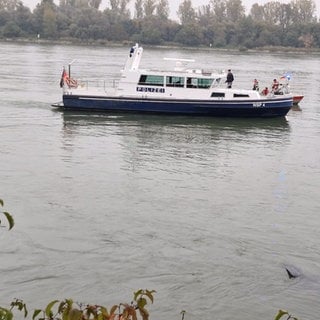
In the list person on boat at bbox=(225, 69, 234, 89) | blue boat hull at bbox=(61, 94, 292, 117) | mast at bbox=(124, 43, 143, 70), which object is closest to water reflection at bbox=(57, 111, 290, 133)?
blue boat hull at bbox=(61, 94, 292, 117)

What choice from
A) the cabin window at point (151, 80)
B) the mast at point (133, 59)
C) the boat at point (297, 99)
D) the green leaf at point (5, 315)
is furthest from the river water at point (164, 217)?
the boat at point (297, 99)

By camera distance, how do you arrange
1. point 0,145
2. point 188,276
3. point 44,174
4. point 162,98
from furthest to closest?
point 162,98, point 0,145, point 44,174, point 188,276

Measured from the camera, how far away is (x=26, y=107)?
37219mm

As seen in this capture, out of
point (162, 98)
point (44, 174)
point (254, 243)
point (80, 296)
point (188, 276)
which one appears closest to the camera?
point (80, 296)

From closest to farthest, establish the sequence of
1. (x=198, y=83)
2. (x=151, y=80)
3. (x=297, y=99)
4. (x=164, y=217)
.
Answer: (x=164, y=217) < (x=198, y=83) < (x=151, y=80) < (x=297, y=99)

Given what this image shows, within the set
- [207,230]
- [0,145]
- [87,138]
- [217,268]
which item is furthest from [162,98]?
[217,268]

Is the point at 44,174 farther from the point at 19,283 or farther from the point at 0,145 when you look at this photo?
the point at 19,283

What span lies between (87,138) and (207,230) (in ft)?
45.6

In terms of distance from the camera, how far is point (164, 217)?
56.5 ft

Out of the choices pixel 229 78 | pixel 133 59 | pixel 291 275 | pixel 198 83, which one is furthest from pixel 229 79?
pixel 291 275

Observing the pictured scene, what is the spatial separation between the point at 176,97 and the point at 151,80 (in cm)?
174

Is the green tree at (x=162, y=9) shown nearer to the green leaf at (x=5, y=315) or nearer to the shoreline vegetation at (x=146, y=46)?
the shoreline vegetation at (x=146, y=46)

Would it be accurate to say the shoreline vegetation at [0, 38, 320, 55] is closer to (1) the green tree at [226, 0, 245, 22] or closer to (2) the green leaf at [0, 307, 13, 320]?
(1) the green tree at [226, 0, 245, 22]

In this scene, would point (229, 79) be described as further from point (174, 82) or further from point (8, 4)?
point (8, 4)
